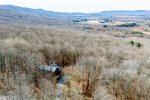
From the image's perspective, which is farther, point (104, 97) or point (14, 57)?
point (14, 57)

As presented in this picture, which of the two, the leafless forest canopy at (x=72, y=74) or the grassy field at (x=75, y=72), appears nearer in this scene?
the leafless forest canopy at (x=72, y=74)

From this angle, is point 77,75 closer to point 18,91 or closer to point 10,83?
point 10,83

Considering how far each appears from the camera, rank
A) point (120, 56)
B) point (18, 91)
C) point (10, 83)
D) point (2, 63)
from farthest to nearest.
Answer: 1. point (120, 56)
2. point (2, 63)
3. point (10, 83)
4. point (18, 91)

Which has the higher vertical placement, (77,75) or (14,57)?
(14,57)

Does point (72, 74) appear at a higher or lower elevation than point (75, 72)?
lower

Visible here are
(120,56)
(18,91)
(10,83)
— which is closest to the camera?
(18,91)

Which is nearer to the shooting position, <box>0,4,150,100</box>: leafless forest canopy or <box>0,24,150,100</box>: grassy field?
<box>0,4,150,100</box>: leafless forest canopy

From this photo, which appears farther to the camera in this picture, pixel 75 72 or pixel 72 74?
pixel 75 72

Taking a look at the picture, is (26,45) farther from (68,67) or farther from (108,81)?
(108,81)

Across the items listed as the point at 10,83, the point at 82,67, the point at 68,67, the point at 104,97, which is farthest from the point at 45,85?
the point at 68,67

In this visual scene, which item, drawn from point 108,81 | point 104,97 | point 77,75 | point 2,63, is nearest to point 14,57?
point 2,63
